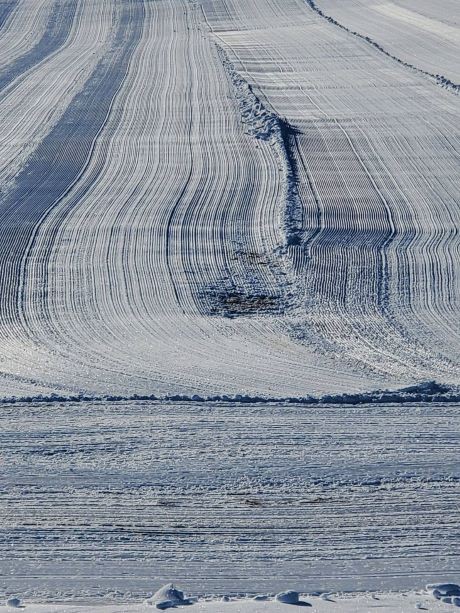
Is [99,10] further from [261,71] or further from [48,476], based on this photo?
[48,476]

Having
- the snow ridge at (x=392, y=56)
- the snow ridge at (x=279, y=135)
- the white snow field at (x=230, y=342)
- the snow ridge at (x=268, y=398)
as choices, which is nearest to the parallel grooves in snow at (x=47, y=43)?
the white snow field at (x=230, y=342)

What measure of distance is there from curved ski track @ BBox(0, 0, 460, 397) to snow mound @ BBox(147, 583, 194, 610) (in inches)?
92.6

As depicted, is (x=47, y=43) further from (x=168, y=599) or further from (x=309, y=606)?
(x=309, y=606)

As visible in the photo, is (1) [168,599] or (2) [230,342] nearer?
(1) [168,599]

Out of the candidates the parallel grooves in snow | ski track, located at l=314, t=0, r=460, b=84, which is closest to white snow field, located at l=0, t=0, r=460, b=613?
ski track, located at l=314, t=0, r=460, b=84

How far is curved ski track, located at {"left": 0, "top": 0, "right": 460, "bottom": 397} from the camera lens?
7.82 meters

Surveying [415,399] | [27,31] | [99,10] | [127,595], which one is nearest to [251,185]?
[415,399]

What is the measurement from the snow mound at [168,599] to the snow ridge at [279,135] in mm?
6599

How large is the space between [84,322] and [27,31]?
23541 millimetres

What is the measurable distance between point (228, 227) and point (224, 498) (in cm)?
643

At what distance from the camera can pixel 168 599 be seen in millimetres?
4578

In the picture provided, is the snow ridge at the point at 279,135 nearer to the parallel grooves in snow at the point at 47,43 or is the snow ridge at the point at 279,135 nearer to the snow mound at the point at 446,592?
the parallel grooves in snow at the point at 47,43

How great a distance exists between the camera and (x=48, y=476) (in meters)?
5.75

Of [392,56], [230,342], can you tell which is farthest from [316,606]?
[392,56]
